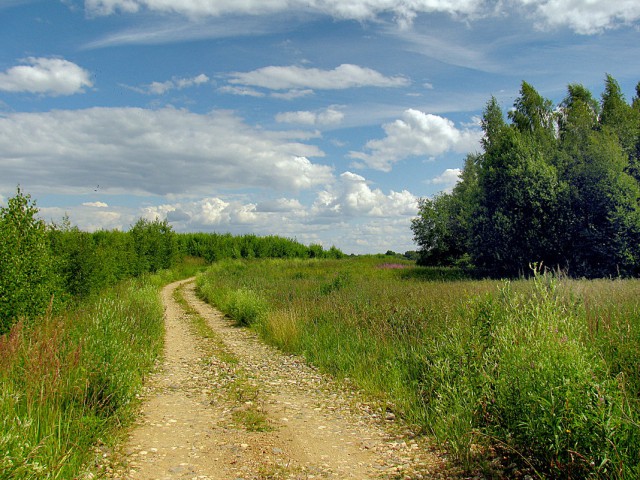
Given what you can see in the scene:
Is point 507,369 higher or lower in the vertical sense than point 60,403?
higher

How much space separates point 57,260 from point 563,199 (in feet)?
79.7

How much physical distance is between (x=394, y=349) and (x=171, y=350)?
589 cm

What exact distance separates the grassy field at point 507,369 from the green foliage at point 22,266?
18.6ft

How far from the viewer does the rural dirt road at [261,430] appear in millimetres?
4922

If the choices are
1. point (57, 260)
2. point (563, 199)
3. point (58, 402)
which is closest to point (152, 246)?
point (57, 260)

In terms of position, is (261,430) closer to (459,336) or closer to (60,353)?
(459,336)

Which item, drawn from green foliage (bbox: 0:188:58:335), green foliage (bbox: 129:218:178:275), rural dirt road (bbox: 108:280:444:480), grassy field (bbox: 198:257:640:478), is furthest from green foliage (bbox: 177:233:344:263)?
rural dirt road (bbox: 108:280:444:480)

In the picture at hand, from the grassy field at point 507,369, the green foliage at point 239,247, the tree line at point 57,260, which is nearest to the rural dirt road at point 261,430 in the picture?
the grassy field at point 507,369

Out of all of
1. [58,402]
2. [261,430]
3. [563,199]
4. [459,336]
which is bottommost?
[261,430]

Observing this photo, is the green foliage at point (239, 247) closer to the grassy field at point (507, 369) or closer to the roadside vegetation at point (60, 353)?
the roadside vegetation at point (60, 353)

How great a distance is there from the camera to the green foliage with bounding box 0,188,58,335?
941 centimetres

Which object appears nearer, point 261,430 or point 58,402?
point 58,402

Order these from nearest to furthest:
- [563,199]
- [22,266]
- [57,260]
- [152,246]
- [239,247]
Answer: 1. [22,266]
2. [57,260]
3. [563,199]
4. [152,246]
5. [239,247]

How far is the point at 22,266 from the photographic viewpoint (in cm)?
978
